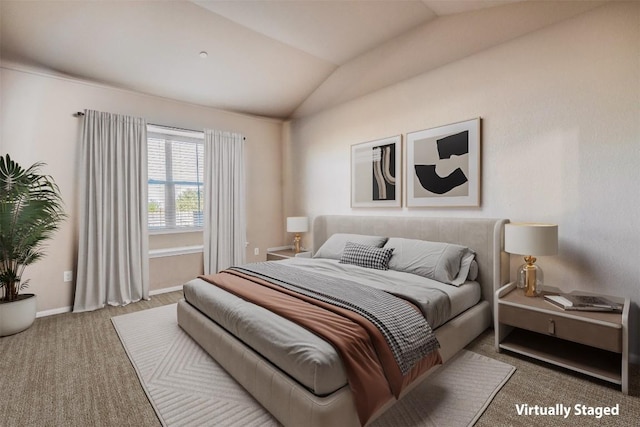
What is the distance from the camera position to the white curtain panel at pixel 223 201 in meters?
4.50

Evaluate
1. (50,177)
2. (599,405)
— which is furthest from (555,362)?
(50,177)

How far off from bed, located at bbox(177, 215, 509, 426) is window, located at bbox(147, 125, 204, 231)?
74.2 inches

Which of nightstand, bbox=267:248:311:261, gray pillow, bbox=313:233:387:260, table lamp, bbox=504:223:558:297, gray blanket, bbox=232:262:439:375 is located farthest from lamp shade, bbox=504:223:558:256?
nightstand, bbox=267:248:311:261

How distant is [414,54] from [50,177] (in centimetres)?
425

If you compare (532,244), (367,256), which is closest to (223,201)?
(367,256)

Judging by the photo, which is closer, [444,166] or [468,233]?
[468,233]

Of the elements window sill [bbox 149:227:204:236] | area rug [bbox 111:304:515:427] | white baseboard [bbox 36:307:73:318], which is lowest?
area rug [bbox 111:304:515:427]

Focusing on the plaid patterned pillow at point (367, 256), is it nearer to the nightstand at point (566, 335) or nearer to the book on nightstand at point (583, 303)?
the nightstand at point (566, 335)

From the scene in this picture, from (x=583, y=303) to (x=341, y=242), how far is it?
7.62 ft

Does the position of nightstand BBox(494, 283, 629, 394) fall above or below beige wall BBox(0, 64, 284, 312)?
below

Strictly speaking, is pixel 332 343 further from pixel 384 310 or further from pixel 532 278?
pixel 532 278

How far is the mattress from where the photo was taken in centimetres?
149

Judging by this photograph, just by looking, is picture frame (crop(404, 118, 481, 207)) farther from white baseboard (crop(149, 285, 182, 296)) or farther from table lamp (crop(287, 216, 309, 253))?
white baseboard (crop(149, 285, 182, 296))

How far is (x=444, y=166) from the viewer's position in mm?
3258
